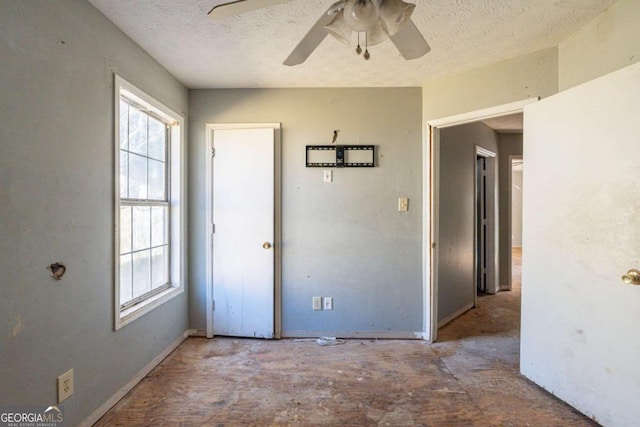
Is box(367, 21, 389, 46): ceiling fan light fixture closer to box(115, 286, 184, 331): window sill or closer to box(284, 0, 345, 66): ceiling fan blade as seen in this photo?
box(284, 0, 345, 66): ceiling fan blade

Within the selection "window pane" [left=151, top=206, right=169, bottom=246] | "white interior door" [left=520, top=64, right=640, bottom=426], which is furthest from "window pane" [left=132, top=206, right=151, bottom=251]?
"white interior door" [left=520, top=64, right=640, bottom=426]

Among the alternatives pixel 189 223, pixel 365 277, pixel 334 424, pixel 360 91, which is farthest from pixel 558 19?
pixel 189 223

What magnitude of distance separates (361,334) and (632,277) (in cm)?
192

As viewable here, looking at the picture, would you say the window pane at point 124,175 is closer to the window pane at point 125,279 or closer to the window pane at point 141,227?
the window pane at point 141,227

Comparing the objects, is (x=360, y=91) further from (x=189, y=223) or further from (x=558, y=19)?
(x=189, y=223)

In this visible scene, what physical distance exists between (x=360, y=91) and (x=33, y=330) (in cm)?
274

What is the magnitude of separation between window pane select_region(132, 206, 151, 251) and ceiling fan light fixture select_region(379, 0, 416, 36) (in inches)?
79.8

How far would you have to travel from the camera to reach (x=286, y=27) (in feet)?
5.83

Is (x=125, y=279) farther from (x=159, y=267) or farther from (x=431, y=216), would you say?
(x=431, y=216)

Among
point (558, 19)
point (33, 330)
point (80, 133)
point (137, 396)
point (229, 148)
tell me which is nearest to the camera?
point (33, 330)

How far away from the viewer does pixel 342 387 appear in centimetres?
198

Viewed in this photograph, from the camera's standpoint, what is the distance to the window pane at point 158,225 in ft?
7.83

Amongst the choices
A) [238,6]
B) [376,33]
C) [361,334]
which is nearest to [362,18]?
[376,33]

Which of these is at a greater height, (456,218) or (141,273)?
(456,218)
